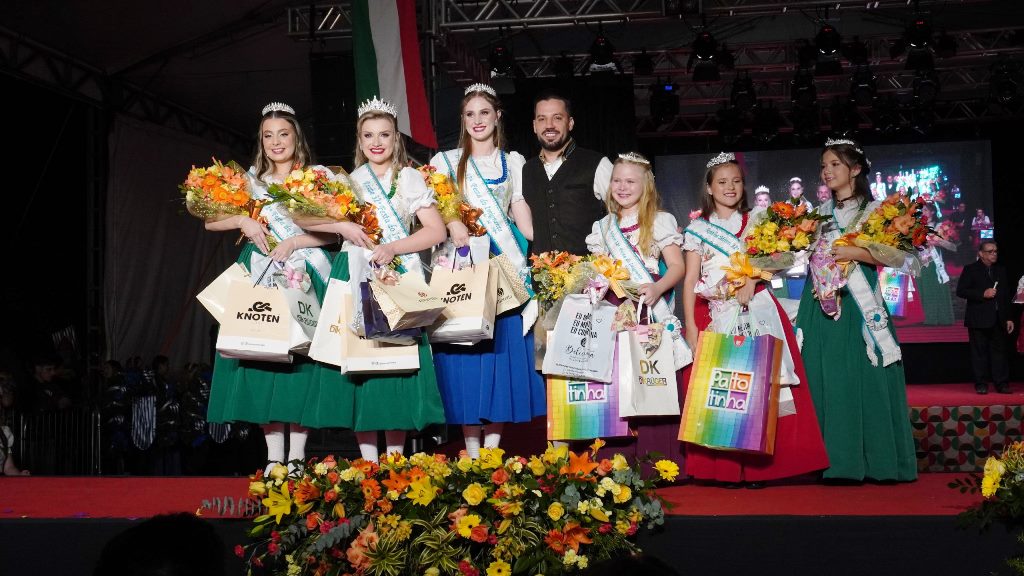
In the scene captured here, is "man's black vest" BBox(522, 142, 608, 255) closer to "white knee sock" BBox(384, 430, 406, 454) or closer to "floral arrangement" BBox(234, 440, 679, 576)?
"white knee sock" BBox(384, 430, 406, 454)

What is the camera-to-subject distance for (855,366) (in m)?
4.09

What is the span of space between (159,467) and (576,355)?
14.6 feet

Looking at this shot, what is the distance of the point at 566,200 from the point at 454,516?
1.72 m

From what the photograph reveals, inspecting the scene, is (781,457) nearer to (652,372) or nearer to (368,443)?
(652,372)

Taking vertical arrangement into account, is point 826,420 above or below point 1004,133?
below

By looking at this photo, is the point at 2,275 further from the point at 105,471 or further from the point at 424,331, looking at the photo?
the point at 424,331

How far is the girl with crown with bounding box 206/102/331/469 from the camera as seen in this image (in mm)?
3818

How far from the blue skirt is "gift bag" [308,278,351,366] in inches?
17.7

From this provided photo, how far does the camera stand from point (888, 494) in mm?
3660

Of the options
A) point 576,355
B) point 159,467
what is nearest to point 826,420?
point 576,355

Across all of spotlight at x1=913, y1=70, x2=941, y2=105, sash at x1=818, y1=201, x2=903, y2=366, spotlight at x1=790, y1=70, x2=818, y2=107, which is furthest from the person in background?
sash at x1=818, y1=201, x2=903, y2=366

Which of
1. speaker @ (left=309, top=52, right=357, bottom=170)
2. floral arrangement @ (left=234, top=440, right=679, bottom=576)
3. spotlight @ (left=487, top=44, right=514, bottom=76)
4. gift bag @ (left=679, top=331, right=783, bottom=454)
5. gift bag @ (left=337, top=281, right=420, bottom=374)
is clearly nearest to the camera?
floral arrangement @ (left=234, top=440, right=679, bottom=576)

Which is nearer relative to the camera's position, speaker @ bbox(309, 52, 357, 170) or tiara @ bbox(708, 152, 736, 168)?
tiara @ bbox(708, 152, 736, 168)

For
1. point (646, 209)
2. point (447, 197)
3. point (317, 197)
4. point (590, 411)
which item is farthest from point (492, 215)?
point (590, 411)
